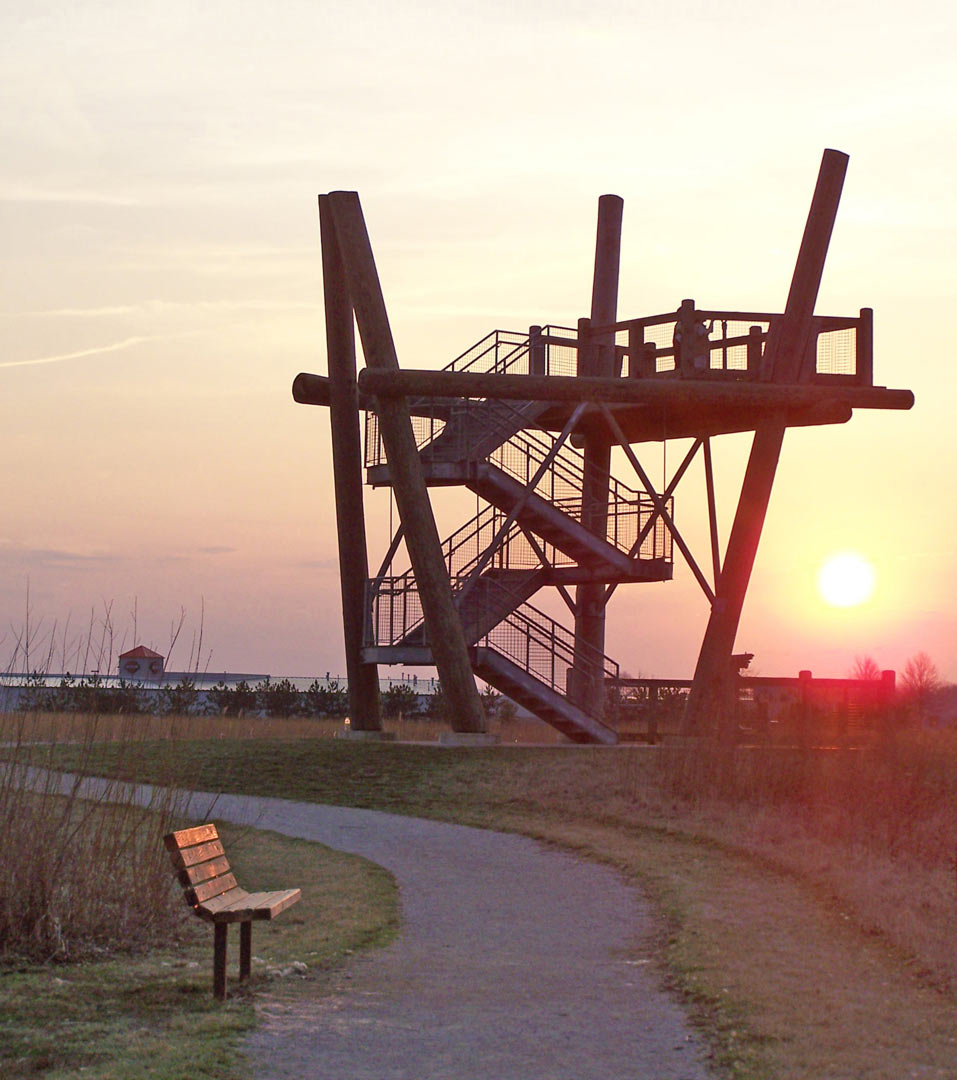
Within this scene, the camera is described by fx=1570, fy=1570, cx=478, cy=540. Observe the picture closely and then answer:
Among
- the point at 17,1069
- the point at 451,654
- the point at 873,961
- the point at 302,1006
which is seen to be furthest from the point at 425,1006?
the point at 451,654

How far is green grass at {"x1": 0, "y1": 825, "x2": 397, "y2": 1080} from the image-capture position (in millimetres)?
7514

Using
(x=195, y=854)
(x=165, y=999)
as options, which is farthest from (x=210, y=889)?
(x=165, y=999)

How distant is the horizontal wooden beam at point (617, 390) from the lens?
28812mm

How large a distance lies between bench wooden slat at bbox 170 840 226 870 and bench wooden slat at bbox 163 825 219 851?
0.03 metres

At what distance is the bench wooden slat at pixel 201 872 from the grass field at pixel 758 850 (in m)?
2.46

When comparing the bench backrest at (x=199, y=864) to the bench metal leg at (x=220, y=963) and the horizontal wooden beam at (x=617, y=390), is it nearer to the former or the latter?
the bench metal leg at (x=220, y=963)

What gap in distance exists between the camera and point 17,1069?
7.36 m

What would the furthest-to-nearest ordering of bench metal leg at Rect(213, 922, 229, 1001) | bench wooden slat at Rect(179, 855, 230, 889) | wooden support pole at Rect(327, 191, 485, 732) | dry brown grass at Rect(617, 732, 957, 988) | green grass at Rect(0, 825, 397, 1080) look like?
wooden support pole at Rect(327, 191, 485, 732), dry brown grass at Rect(617, 732, 957, 988), bench wooden slat at Rect(179, 855, 230, 889), bench metal leg at Rect(213, 922, 229, 1001), green grass at Rect(0, 825, 397, 1080)

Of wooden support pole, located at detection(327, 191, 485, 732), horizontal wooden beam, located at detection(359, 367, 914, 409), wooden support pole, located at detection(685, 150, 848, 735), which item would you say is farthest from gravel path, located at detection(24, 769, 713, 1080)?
wooden support pole, located at detection(685, 150, 848, 735)

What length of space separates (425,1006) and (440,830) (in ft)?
33.8

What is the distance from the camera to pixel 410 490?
2923 cm

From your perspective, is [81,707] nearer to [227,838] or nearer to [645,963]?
[227,838]

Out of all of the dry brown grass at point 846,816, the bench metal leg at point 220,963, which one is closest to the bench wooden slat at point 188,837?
the bench metal leg at point 220,963

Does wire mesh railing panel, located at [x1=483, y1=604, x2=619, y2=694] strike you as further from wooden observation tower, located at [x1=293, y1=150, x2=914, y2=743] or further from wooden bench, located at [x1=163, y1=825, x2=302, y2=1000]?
wooden bench, located at [x1=163, y1=825, x2=302, y2=1000]
